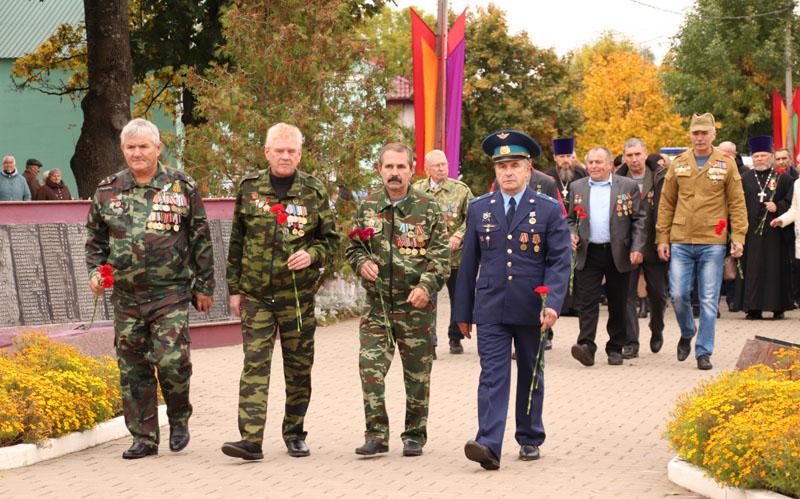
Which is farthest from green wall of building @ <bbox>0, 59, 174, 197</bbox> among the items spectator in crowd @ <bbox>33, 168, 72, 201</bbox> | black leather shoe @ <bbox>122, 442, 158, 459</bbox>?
black leather shoe @ <bbox>122, 442, 158, 459</bbox>

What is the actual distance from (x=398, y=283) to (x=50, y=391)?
2291mm

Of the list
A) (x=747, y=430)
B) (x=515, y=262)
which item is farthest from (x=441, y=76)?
(x=747, y=430)

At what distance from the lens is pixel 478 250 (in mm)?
8938

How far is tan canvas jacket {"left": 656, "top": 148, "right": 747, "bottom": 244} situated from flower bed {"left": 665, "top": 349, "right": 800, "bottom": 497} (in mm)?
4549

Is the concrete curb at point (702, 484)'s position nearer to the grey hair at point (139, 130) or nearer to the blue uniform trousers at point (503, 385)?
the blue uniform trousers at point (503, 385)

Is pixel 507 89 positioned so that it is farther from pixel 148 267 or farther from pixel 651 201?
pixel 148 267

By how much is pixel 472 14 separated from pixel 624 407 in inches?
2330

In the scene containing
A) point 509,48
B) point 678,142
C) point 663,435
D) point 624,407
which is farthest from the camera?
point 678,142

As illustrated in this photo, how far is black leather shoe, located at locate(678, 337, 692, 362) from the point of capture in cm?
1414

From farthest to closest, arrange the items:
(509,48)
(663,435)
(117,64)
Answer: (509,48), (117,64), (663,435)

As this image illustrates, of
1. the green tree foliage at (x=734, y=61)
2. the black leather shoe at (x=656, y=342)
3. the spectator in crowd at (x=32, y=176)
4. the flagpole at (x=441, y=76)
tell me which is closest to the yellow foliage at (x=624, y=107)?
the green tree foliage at (x=734, y=61)

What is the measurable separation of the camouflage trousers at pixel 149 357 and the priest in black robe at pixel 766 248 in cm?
1153

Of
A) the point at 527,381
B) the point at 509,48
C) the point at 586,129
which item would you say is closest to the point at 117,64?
the point at 527,381

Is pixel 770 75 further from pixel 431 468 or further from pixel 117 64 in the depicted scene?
pixel 431 468
